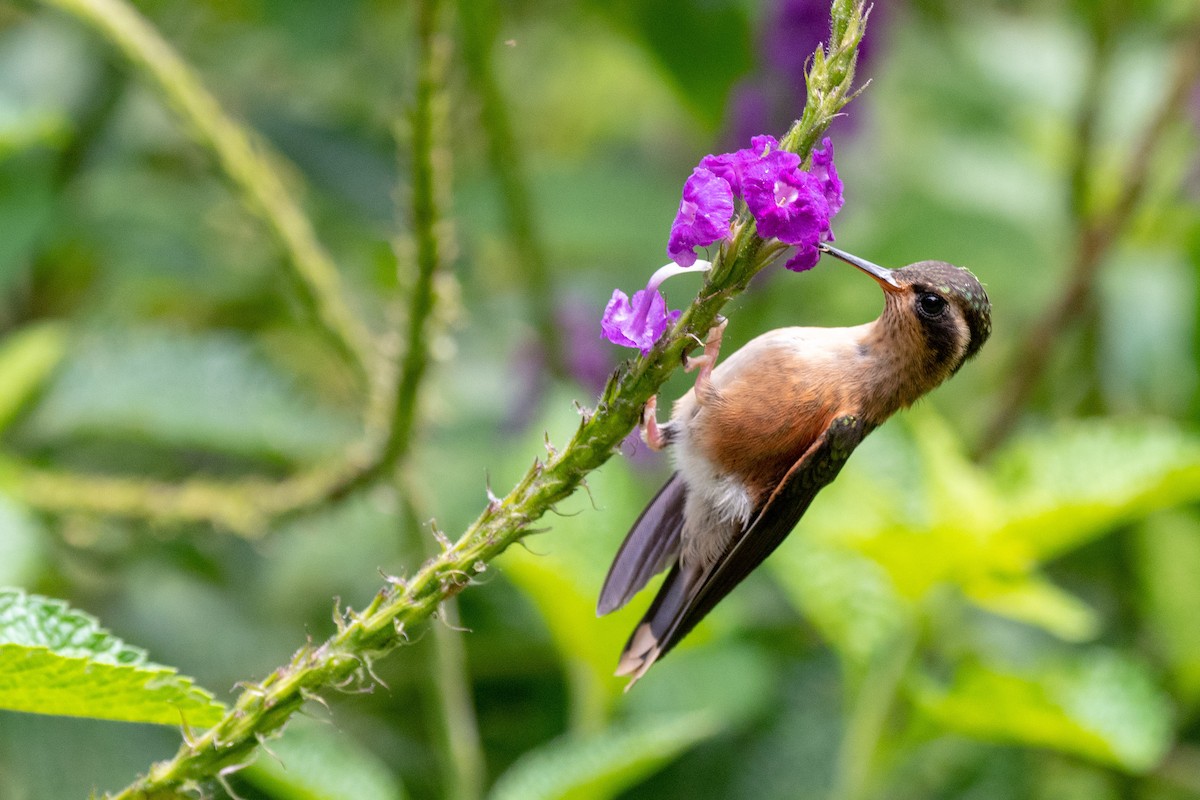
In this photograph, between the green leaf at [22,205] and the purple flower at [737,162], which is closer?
the purple flower at [737,162]

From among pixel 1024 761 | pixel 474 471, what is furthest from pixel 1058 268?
pixel 474 471

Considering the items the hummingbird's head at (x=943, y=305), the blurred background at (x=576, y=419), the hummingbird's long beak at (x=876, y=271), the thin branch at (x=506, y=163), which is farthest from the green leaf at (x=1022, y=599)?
the thin branch at (x=506, y=163)

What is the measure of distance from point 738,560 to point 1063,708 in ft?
2.71

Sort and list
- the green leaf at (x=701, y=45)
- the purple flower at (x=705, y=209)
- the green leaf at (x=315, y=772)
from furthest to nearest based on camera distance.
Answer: the green leaf at (x=701, y=45), the green leaf at (x=315, y=772), the purple flower at (x=705, y=209)

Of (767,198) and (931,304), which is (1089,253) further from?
(767,198)

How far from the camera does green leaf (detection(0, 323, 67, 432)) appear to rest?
2.29 metres

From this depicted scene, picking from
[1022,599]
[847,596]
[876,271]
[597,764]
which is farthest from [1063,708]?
[876,271]

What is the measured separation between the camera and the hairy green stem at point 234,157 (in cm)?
186

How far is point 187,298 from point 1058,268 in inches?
101

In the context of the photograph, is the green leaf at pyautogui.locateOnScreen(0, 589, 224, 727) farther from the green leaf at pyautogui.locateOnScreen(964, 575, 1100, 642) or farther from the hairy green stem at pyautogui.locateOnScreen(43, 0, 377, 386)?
the green leaf at pyautogui.locateOnScreen(964, 575, 1100, 642)

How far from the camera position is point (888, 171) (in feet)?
14.2

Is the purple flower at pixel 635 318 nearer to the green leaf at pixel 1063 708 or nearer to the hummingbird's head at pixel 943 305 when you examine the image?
the hummingbird's head at pixel 943 305

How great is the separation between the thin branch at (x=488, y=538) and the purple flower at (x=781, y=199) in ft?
0.06

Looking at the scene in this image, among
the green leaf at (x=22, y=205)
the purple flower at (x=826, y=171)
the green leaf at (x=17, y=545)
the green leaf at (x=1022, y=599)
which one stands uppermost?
the green leaf at (x=22, y=205)
